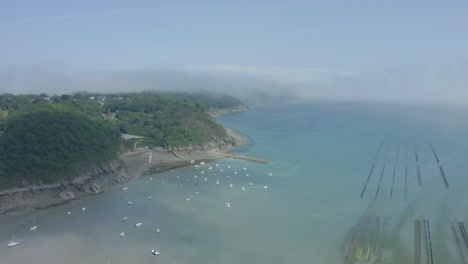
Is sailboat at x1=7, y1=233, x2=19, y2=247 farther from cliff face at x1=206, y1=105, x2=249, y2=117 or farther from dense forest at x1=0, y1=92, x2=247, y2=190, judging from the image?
cliff face at x1=206, y1=105, x2=249, y2=117

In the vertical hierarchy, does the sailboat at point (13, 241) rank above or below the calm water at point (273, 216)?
below

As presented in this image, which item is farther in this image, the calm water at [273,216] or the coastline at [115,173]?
the coastline at [115,173]

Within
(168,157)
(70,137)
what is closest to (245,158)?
(168,157)

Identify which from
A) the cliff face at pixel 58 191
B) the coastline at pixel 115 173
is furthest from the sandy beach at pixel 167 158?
the cliff face at pixel 58 191

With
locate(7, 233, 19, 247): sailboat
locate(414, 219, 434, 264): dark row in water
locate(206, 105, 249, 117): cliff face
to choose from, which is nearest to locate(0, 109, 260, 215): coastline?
locate(7, 233, 19, 247): sailboat

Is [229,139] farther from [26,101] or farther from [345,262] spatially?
[345,262]

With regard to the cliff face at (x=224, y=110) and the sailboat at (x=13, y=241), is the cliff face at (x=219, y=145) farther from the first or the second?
the cliff face at (x=224, y=110)
